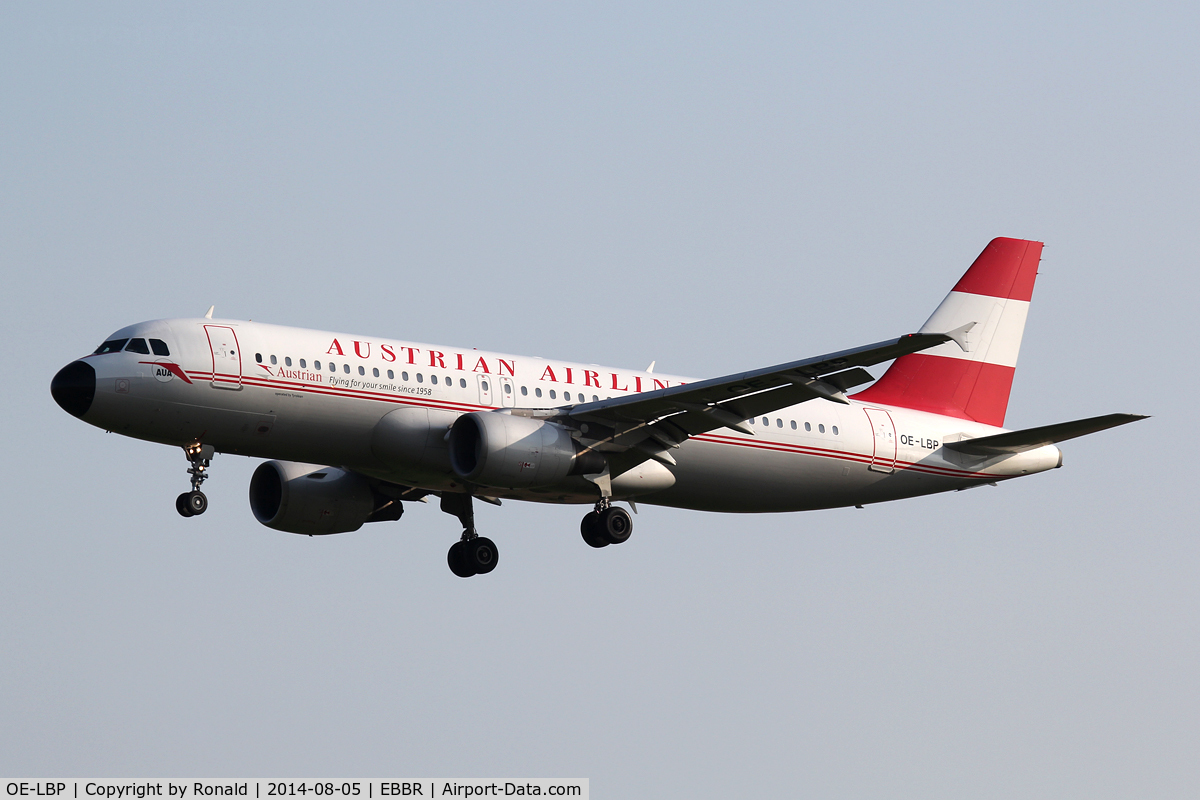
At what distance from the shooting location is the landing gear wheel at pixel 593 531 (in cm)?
3397

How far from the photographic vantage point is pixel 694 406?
3244 centimetres

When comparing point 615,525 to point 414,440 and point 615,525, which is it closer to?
point 615,525

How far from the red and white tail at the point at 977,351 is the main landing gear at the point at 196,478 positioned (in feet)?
54.5

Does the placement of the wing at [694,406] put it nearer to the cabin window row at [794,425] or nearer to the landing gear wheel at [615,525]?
the landing gear wheel at [615,525]

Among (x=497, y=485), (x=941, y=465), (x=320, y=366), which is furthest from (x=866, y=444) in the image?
(x=320, y=366)

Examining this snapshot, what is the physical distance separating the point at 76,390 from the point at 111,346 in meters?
1.40

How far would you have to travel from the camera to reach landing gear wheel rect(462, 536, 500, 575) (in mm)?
36938

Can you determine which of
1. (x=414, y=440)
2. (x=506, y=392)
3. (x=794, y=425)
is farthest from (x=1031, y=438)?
(x=414, y=440)

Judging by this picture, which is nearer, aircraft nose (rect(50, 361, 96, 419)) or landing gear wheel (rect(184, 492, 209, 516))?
aircraft nose (rect(50, 361, 96, 419))

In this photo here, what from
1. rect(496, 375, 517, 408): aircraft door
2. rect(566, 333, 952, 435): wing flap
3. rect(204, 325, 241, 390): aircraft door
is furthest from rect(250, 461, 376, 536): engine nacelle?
rect(566, 333, 952, 435): wing flap

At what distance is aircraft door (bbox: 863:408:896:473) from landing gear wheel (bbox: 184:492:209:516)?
1581 centimetres

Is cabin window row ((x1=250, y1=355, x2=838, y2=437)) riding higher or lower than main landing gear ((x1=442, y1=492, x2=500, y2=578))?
higher

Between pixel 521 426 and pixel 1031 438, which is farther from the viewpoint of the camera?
pixel 1031 438

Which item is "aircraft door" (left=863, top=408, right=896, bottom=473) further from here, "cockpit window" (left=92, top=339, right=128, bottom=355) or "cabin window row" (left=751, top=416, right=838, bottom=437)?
"cockpit window" (left=92, top=339, right=128, bottom=355)
